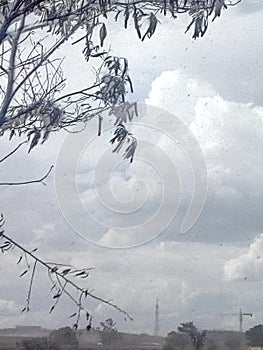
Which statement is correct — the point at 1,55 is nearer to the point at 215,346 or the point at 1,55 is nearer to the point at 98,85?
the point at 98,85

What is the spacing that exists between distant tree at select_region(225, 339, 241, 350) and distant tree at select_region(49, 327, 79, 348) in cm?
174

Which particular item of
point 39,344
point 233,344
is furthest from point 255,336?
point 39,344

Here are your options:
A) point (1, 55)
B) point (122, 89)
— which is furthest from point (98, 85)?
point (1, 55)

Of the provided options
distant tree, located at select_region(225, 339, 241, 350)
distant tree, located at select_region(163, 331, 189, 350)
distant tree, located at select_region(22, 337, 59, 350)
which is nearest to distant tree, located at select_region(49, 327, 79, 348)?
distant tree, located at select_region(22, 337, 59, 350)

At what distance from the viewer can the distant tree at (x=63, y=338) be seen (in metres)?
10.4

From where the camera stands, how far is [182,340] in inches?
440

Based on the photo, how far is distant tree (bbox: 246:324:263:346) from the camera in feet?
38.2

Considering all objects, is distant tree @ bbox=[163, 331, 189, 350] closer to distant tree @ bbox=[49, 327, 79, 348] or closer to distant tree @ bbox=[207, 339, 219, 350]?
distant tree @ bbox=[207, 339, 219, 350]

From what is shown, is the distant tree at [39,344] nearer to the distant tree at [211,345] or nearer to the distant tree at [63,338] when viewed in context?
the distant tree at [63,338]

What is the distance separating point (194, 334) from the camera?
11188 mm

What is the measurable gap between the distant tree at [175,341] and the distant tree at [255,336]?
0.81 metres

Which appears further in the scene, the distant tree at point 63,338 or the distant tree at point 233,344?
the distant tree at point 233,344

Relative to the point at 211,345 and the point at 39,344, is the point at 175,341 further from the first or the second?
the point at 39,344

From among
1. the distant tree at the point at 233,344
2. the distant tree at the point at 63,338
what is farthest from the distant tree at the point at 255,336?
the distant tree at the point at 63,338
